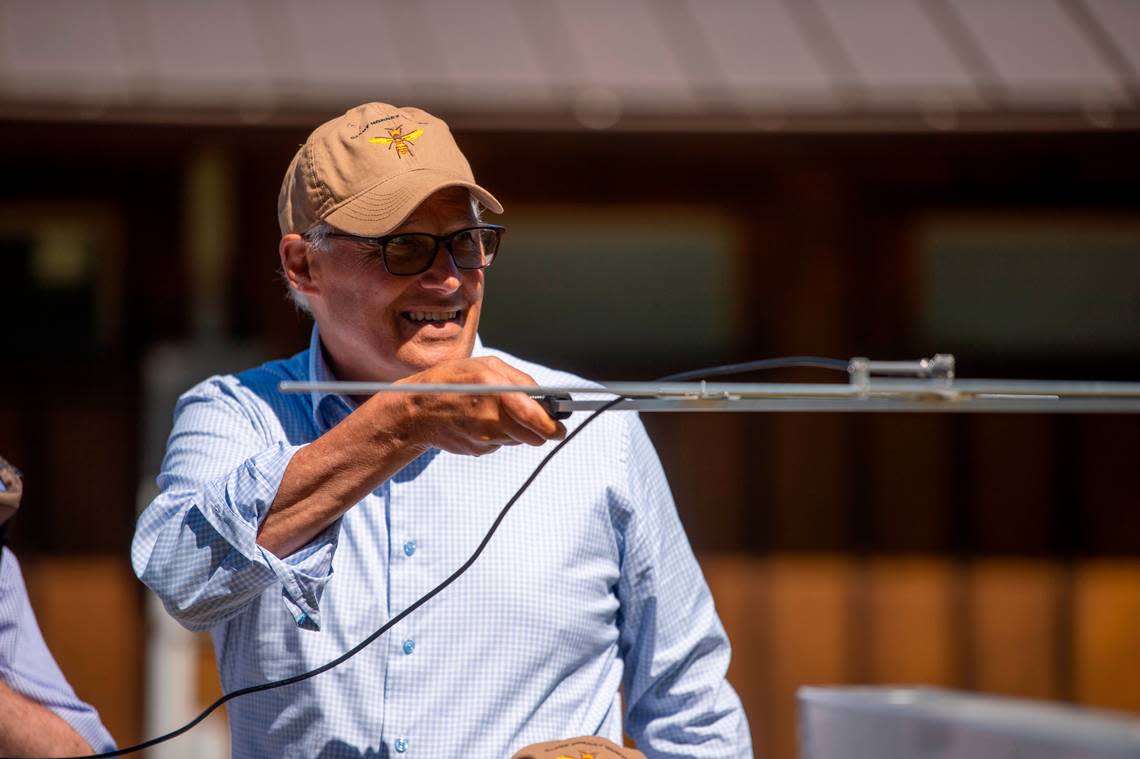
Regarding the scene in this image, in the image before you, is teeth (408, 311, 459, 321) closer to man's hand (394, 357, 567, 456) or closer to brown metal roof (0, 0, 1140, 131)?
man's hand (394, 357, 567, 456)

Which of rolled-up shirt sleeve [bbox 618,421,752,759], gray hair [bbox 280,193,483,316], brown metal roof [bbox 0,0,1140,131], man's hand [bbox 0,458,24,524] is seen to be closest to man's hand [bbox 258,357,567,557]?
man's hand [bbox 0,458,24,524]

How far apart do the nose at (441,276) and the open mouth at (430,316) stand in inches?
1.4

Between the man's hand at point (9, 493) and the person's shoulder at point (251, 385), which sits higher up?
the person's shoulder at point (251, 385)

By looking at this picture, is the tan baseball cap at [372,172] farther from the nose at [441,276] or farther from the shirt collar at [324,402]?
the shirt collar at [324,402]

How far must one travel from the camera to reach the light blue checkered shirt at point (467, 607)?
1.79 metres

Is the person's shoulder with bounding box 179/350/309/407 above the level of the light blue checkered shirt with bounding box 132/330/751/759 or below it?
above

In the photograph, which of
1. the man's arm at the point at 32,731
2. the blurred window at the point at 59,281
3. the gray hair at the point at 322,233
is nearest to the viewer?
the man's arm at the point at 32,731

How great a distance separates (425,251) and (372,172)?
0.12 metres

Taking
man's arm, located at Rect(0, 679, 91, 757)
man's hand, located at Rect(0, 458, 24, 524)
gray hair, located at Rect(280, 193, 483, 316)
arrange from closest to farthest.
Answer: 1. man's hand, located at Rect(0, 458, 24, 524)
2. man's arm, located at Rect(0, 679, 91, 757)
3. gray hair, located at Rect(280, 193, 483, 316)

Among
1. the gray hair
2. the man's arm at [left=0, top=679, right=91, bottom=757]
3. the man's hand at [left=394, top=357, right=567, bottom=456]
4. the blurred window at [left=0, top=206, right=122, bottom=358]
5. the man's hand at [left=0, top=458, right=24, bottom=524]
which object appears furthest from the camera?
the blurred window at [left=0, top=206, right=122, bottom=358]

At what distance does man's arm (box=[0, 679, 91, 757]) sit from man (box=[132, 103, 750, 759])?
0.21 m

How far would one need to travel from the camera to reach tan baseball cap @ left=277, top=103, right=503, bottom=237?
179 centimetres

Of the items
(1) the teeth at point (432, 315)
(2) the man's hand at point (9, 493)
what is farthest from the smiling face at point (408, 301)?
(2) the man's hand at point (9, 493)

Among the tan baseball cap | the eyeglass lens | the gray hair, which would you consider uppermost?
the tan baseball cap
